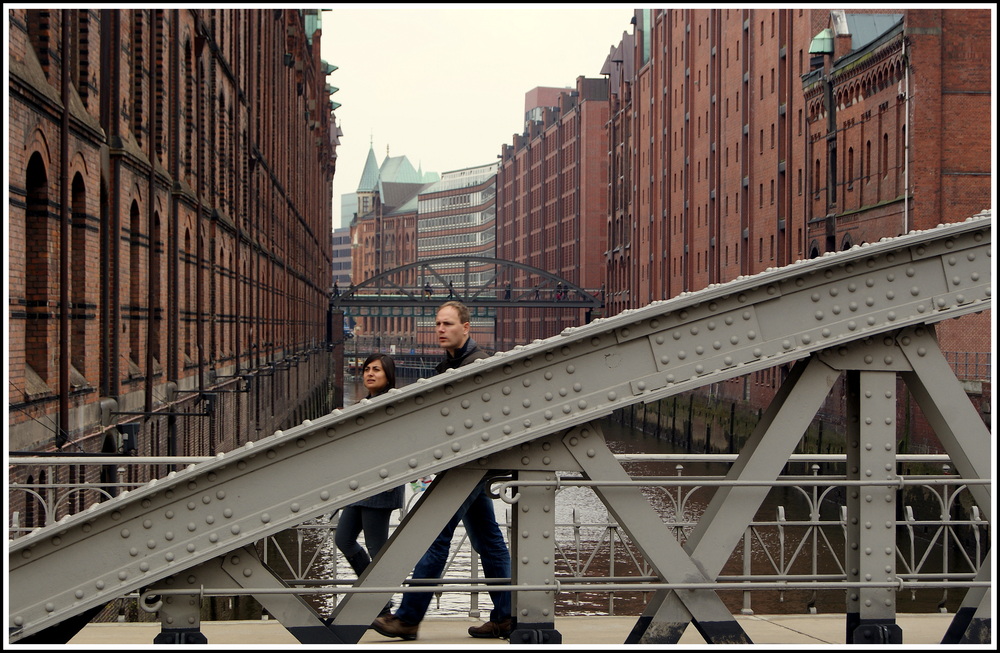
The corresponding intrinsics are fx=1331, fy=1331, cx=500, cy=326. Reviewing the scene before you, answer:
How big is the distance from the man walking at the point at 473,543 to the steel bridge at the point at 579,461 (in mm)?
637

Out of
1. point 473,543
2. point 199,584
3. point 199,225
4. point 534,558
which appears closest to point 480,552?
point 473,543

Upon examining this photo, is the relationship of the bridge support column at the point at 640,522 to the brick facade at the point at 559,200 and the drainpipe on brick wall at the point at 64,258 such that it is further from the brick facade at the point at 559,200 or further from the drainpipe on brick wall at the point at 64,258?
the brick facade at the point at 559,200

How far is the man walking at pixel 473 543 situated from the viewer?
625 centimetres

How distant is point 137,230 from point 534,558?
1190 cm

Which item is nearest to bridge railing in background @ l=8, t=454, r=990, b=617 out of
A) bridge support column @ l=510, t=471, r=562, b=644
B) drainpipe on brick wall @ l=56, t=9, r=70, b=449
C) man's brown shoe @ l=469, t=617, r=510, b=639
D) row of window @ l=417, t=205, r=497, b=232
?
drainpipe on brick wall @ l=56, t=9, r=70, b=449

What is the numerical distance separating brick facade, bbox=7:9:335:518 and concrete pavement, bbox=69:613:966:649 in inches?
165

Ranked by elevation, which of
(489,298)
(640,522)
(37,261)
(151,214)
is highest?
(489,298)

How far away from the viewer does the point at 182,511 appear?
523 cm

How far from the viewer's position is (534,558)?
5.45 m

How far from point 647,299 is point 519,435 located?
62275mm

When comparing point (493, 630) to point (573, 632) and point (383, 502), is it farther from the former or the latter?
point (383, 502)

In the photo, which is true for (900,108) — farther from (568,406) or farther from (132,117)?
(568,406)

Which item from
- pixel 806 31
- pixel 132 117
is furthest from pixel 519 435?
pixel 806 31

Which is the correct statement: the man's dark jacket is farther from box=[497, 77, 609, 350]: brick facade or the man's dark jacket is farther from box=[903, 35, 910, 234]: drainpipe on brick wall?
box=[497, 77, 609, 350]: brick facade
